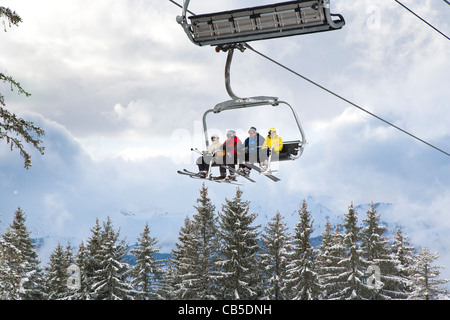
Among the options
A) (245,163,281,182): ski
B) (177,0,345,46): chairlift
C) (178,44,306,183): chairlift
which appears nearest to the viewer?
(177,0,345,46): chairlift

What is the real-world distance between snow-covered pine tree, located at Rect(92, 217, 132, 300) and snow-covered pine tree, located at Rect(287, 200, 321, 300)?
40.1 feet

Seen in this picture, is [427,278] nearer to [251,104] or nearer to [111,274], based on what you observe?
[111,274]

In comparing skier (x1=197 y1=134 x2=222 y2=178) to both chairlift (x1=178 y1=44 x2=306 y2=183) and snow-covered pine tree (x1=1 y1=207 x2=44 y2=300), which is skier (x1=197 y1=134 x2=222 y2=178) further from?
snow-covered pine tree (x1=1 y1=207 x2=44 y2=300)

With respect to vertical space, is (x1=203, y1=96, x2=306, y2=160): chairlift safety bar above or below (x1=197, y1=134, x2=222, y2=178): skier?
above

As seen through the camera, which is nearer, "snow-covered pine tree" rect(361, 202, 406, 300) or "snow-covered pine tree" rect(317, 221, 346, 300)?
"snow-covered pine tree" rect(317, 221, 346, 300)

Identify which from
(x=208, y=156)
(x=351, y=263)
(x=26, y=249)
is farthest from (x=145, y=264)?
(x=208, y=156)

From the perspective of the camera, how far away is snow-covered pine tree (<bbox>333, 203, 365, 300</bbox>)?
41.3 meters

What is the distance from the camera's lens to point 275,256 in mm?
42188

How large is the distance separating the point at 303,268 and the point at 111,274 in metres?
14.2

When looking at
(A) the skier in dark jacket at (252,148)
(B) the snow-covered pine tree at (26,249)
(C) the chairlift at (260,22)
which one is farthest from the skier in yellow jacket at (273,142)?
(B) the snow-covered pine tree at (26,249)

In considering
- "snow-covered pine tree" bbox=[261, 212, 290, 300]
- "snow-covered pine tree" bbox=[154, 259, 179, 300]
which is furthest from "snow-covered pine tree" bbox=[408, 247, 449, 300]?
"snow-covered pine tree" bbox=[154, 259, 179, 300]

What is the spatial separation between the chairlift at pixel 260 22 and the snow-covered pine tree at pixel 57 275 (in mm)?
36841

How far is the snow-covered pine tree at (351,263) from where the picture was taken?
136 feet
